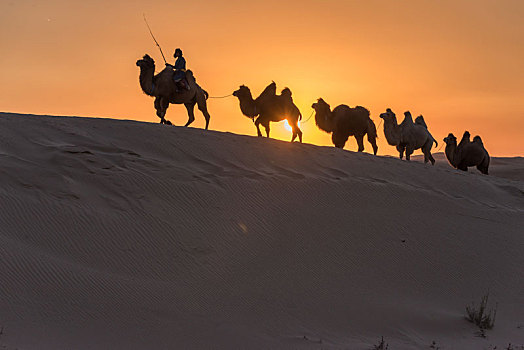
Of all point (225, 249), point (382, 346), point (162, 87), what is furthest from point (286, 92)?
point (382, 346)

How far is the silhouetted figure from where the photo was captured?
1773cm

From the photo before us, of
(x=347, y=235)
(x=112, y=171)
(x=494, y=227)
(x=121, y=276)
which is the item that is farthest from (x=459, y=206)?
(x=121, y=276)

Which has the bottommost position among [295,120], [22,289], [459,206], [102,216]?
[22,289]

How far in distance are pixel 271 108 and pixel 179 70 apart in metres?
2.71

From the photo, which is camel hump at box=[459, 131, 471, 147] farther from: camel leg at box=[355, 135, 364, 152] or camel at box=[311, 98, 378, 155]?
camel leg at box=[355, 135, 364, 152]

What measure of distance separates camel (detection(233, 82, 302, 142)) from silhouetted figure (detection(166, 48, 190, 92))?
2.04 metres

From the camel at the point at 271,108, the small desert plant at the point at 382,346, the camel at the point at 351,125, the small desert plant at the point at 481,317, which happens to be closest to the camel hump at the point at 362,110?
the camel at the point at 351,125

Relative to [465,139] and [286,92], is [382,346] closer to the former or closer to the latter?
[286,92]

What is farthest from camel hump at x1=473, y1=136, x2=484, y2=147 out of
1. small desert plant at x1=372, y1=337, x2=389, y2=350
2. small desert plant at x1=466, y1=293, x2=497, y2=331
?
small desert plant at x1=372, y1=337, x2=389, y2=350

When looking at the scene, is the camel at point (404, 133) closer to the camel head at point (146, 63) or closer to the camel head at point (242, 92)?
the camel head at point (242, 92)

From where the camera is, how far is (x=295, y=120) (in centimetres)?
1889

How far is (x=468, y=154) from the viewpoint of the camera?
2153 cm

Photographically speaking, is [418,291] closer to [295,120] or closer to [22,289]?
[22,289]

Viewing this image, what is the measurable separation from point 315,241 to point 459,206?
438 cm
